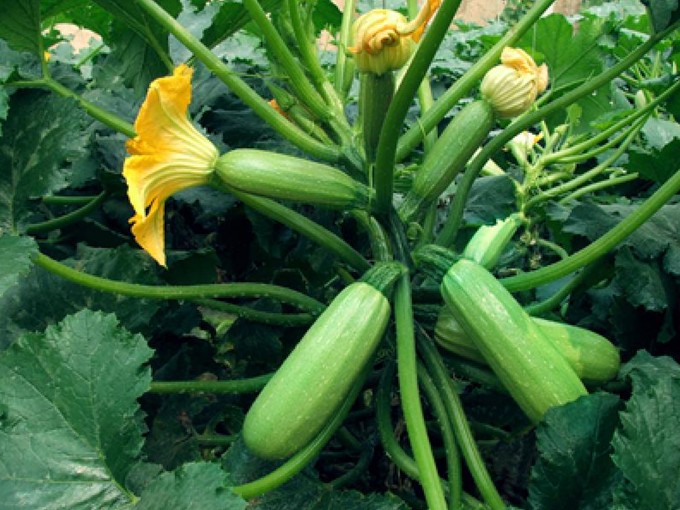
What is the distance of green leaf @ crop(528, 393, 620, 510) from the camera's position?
0.93 m

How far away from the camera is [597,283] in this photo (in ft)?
4.38

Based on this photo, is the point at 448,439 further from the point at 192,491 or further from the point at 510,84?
the point at 510,84

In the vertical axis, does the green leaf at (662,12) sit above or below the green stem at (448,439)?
above

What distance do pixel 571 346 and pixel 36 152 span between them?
0.85m

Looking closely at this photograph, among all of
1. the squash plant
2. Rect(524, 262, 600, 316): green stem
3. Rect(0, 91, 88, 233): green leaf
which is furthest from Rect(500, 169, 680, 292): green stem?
Rect(0, 91, 88, 233): green leaf

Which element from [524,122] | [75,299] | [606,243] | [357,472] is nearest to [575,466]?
[606,243]

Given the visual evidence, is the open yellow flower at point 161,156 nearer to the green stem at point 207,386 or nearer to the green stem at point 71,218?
the green stem at point 207,386

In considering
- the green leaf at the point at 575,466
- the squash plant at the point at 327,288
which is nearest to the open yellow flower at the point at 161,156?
the squash plant at the point at 327,288

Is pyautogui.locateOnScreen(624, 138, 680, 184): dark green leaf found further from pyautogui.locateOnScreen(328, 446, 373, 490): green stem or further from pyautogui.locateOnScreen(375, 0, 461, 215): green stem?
pyautogui.locateOnScreen(328, 446, 373, 490): green stem

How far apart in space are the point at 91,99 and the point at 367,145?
77 centimetres

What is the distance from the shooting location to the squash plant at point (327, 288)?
97 centimetres

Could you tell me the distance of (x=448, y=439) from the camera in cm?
110

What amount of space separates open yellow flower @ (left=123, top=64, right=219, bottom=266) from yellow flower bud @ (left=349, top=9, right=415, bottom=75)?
0.80 ft

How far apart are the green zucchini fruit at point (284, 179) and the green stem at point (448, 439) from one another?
0.94ft
